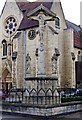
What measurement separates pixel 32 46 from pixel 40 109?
1865 centimetres

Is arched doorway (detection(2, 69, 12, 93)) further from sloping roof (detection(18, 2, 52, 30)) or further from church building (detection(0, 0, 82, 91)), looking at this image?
sloping roof (detection(18, 2, 52, 30))

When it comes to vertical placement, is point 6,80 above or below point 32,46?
below

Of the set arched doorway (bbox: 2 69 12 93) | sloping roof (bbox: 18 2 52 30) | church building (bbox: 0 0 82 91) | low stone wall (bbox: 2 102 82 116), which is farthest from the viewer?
arched doorway (bbox: 2 69 12 93)

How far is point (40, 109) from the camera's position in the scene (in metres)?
14.3

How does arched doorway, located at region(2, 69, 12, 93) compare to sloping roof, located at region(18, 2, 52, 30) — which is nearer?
sloping roof, located at region(18, 2, 52, 30)

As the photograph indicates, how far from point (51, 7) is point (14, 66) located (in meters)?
9.22

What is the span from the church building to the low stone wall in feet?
42.4

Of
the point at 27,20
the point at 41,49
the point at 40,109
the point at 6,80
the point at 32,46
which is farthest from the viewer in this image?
the point at 6,80

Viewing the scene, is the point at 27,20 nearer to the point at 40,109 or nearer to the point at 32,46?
the point at 32,46

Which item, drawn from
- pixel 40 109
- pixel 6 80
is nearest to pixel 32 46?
pixel 6 80

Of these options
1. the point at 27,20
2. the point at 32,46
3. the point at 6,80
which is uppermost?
the point at 27,20

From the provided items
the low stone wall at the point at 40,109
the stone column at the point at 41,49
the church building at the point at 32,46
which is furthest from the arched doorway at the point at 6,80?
the low stone wall at the point at 40,109

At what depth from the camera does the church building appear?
3033cm

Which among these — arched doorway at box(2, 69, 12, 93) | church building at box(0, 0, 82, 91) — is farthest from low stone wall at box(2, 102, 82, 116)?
arched doorway at box(2, 69, 12, 93)
